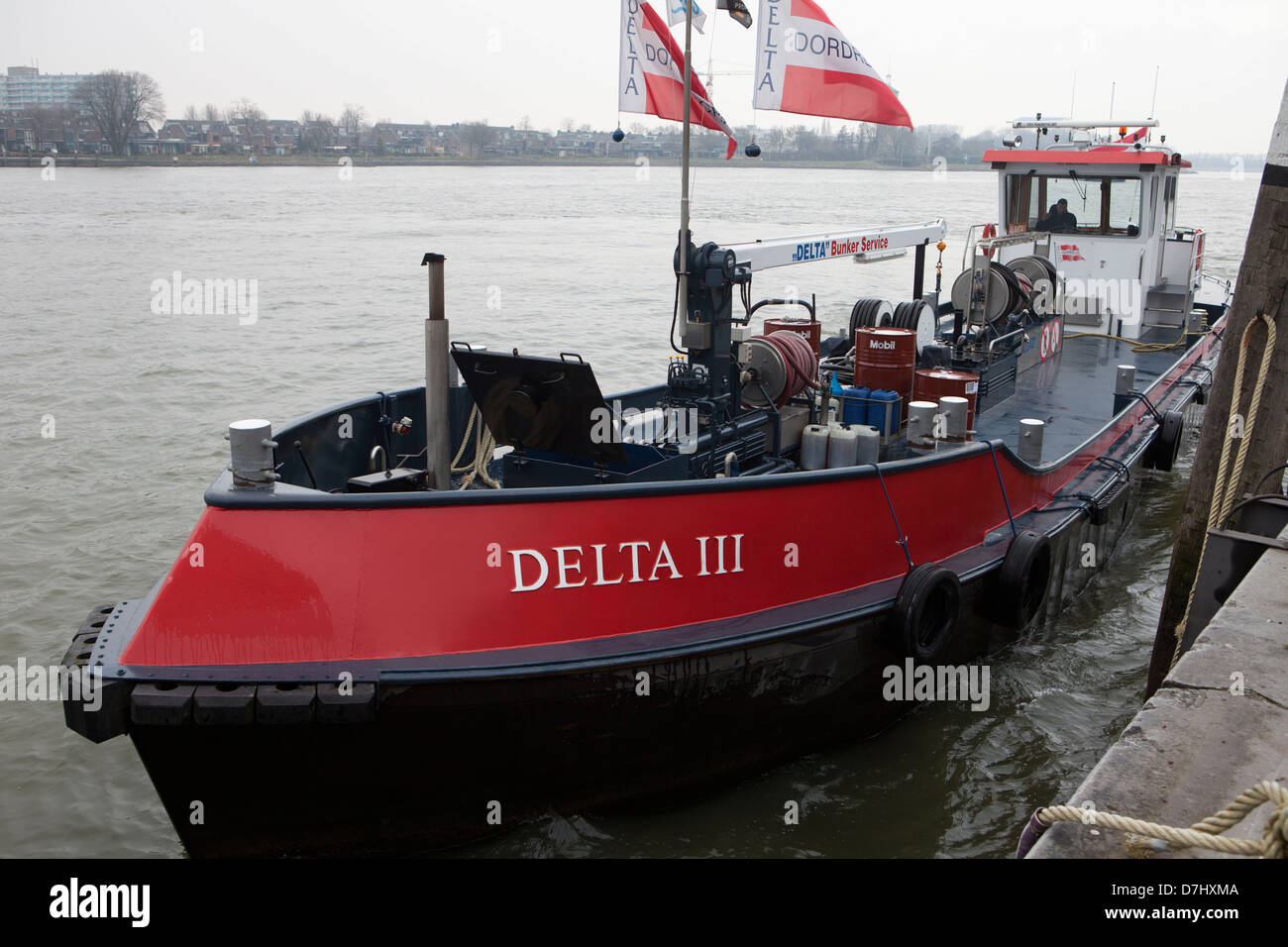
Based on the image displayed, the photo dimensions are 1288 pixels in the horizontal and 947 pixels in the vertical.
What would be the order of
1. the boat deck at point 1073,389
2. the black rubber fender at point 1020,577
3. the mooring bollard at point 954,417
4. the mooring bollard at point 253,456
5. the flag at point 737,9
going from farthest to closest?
the boat deck at point 1073,389
the mooring bollard at point 954,417
the black rubber fender at point 1020,577
the flag at point 737,9
the mooring bollard at point 253,456

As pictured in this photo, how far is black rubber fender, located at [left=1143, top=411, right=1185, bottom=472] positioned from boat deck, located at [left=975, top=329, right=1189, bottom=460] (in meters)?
0.50

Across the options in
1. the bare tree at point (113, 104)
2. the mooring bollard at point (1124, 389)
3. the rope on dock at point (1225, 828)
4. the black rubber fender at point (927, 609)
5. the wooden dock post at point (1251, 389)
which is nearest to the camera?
the rope on dock at point (1225, 828)

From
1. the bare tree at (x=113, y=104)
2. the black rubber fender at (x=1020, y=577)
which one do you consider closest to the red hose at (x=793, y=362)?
the black rubber fender at (x=1020, y=577)

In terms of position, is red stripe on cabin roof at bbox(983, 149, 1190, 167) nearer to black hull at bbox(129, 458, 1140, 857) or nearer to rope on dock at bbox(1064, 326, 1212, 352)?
rope on dock at bbox(1064, 326, 1212, 352)

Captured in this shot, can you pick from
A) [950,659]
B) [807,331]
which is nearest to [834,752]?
[950,659]

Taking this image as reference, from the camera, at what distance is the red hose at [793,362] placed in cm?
622

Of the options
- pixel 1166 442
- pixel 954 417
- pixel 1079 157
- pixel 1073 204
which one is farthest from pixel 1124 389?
pixel 1073 204

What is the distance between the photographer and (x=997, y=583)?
6168mm

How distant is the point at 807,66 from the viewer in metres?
5.78

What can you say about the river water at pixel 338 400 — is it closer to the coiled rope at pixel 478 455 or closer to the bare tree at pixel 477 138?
the coiled rope at pixel 478 455

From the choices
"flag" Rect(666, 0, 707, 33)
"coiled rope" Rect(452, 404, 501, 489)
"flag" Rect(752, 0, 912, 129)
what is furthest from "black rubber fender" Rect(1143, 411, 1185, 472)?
"coiled rope" Rect(452, 404, 501, 489)

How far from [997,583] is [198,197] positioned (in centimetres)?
4737

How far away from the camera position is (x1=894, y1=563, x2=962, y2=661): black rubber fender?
527 cm

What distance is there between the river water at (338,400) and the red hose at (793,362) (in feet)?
6.85
